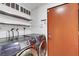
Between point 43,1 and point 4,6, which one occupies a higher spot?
point 43,1

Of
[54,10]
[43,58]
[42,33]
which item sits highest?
[54,10]

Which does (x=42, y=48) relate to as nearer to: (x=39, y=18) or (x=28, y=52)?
(x=28, y=52)

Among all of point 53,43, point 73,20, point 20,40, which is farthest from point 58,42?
point 20,40

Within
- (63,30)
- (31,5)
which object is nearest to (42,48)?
(63,30)

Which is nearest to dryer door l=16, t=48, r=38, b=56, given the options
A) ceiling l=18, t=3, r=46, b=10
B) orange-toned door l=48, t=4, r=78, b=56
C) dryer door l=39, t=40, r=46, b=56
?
dryer door l=39, t=40, r=46, b=56

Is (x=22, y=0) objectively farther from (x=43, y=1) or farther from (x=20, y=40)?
(x=20, y=40)

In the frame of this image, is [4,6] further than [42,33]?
No

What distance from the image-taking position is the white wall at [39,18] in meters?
1.69

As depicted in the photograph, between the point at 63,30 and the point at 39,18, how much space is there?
41 centimetres

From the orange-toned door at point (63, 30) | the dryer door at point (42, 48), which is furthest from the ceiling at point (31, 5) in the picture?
the dryer door at point (42, 48)

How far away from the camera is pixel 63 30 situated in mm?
1673

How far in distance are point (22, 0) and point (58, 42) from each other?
84 centimetres

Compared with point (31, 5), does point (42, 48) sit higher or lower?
lower

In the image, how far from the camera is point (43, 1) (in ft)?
5.55
